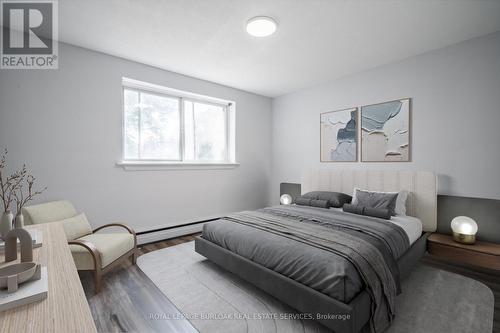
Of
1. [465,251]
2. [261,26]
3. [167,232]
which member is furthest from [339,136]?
[167,232]

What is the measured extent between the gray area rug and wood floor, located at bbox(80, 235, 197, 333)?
71 millimetres

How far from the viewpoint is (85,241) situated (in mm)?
2223

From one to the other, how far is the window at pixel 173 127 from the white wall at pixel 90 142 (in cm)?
23

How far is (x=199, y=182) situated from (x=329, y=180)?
2.38 m

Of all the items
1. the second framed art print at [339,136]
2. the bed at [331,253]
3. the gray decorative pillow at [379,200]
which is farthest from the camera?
the second framed art print at [339,136]

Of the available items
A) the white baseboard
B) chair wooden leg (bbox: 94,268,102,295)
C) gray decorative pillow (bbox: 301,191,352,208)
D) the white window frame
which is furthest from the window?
gray decorative pillow (bbox: 301,191,352,208)

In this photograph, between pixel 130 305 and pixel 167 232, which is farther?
pixel 167 232

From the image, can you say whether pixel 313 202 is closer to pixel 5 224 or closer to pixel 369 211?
pixel 369 211

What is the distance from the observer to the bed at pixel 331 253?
162cm

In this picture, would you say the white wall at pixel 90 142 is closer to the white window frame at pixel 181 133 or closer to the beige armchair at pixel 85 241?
the white window frame at pixel 181 133

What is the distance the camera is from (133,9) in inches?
87.8

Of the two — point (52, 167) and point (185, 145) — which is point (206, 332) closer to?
point (52, 167)

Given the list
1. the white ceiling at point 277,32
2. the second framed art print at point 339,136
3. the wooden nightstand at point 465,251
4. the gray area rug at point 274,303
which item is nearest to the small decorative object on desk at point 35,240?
the gray area rug at point 274,303

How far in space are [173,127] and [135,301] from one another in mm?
2764
